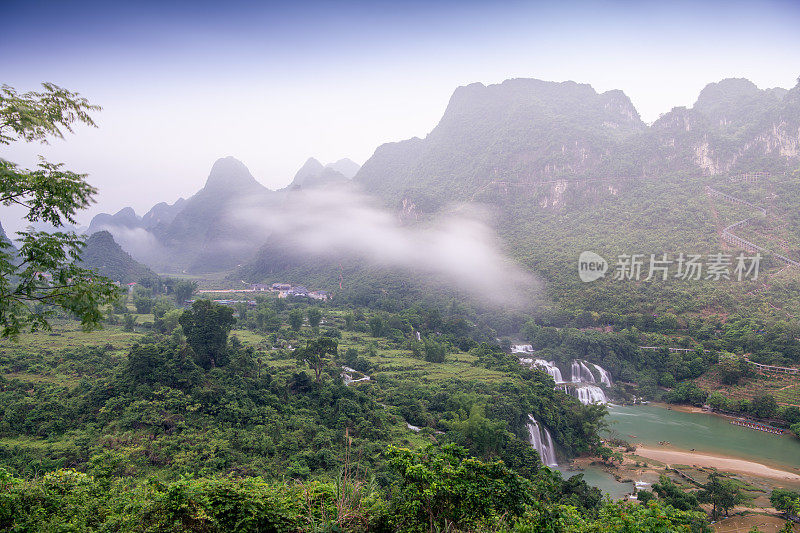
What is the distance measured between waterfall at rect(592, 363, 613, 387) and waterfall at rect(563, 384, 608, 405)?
71.8 inches

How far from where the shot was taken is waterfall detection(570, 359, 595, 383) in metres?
35.3

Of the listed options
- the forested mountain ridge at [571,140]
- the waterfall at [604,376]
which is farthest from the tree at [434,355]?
the forested mountain ridge at [571,140]

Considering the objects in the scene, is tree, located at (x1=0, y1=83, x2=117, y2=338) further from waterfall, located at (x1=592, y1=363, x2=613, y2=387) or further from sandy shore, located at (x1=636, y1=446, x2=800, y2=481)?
waterfall, located at (x1=592, y1=363, x2=613, y2=387)

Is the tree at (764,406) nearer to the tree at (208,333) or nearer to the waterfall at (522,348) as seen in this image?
the waterfall at (522,348)

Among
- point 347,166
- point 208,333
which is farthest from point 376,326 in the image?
point 347,166

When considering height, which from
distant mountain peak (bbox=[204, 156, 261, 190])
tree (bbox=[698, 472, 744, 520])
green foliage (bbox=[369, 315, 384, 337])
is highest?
distant mountain peak (bbox=[204, 156, 261, 190])

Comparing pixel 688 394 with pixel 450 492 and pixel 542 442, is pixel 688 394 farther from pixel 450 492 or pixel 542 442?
pixel 450 492

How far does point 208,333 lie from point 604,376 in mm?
32789

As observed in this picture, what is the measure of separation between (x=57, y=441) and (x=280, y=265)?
76.9m

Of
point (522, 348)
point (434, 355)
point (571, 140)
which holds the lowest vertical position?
point (522, 348)

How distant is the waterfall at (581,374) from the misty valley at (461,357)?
0.27 metres

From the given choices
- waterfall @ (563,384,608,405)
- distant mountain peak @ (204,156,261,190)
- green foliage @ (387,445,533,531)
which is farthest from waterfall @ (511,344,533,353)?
distant mountain peak @ (204,156,261,190)

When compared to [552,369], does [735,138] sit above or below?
above

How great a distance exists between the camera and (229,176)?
13912cm
